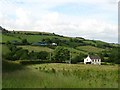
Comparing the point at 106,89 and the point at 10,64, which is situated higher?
the point at 10,64

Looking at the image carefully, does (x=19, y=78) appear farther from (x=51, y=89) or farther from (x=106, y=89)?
(x=106, y=89)

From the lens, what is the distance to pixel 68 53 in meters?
103

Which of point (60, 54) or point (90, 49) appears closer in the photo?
point (60, 54)

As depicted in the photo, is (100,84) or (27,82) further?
(100,84)

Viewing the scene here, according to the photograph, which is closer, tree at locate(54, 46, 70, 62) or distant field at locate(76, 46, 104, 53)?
tree at locate(54, 46, 70, 62)

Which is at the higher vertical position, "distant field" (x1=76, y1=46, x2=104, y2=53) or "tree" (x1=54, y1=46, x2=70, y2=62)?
"distant field" (x1=76, y1=46, x2=104, y2=53)

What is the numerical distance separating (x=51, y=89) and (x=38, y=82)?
0.70 meters

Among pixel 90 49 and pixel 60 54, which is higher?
pixel 90 49

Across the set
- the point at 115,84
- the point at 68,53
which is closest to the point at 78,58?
the point at 68,53

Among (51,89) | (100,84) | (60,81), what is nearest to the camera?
(51,89)

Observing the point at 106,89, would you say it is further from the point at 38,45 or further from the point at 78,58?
the point at 38,45

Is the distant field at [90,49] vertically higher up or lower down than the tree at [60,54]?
higher up

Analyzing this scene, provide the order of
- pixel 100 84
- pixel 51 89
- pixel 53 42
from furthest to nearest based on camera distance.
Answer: pixel 53 42 < pixel 100 84 < pixel 51 89

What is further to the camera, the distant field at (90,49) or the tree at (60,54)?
the distant field at (90,49)
